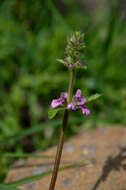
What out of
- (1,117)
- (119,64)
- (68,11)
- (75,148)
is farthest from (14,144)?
(68,11)

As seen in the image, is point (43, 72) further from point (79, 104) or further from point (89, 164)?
point (79, 104)

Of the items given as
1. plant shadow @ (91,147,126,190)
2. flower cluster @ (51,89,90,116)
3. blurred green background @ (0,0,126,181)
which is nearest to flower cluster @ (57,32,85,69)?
flower cluster @ (51,89,90,116)

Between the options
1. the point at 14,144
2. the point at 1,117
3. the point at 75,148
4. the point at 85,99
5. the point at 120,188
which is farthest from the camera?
the point at 1,117

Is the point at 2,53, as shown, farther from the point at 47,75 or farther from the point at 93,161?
the point at 93,161

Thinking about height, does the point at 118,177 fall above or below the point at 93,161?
below

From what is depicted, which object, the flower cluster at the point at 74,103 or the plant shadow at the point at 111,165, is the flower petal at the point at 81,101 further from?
the plant shadow at the point at 111,165

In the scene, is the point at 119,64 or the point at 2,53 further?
the point at 119,64
